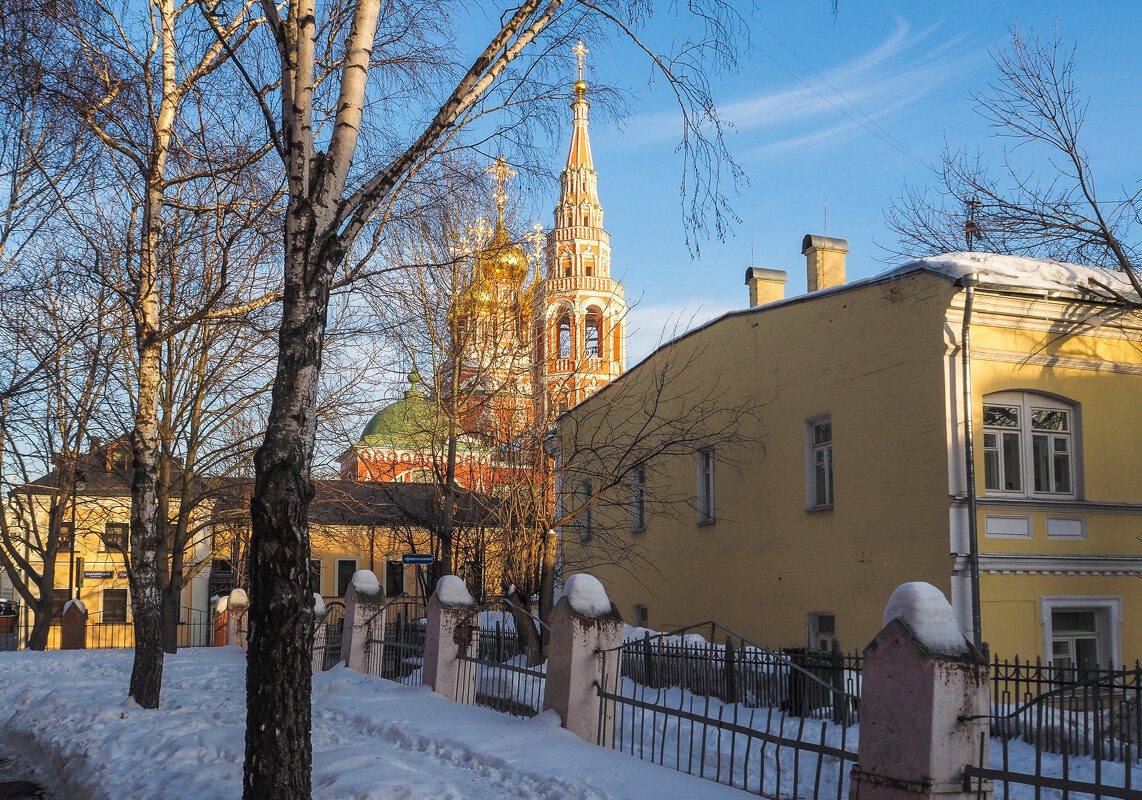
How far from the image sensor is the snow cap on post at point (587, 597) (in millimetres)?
9961

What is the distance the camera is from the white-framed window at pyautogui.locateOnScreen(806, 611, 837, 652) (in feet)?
58.4

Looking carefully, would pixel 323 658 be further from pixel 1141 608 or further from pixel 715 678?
pixel 1141 608

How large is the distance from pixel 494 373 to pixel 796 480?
6.43 metres

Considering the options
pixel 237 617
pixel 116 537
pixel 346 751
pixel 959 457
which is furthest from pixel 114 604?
pixel 346 751

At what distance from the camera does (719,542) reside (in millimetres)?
21516

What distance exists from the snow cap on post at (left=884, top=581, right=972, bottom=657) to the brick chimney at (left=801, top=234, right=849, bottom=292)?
53.5 ft

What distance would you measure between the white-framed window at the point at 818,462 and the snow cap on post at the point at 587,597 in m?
8.95

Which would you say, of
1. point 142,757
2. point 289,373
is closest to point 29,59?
point 289,373

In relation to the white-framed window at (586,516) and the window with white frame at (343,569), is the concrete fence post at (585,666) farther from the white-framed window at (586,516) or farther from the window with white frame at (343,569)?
the window with white frame at (343,569)

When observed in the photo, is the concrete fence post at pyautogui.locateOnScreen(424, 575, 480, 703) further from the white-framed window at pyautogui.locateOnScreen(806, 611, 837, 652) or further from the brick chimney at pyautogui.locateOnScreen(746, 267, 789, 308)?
the brick chimney at pyautogui.locateOnScreen(746, 267, 789, 308)

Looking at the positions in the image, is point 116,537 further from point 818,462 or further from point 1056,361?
point 1056,361

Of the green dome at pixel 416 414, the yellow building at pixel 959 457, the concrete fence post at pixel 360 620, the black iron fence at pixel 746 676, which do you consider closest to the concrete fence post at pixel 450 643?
the black iron fence at pixel 746 676

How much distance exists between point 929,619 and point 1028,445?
448 inches

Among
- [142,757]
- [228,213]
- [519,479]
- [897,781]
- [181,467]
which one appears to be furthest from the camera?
[181,467]
